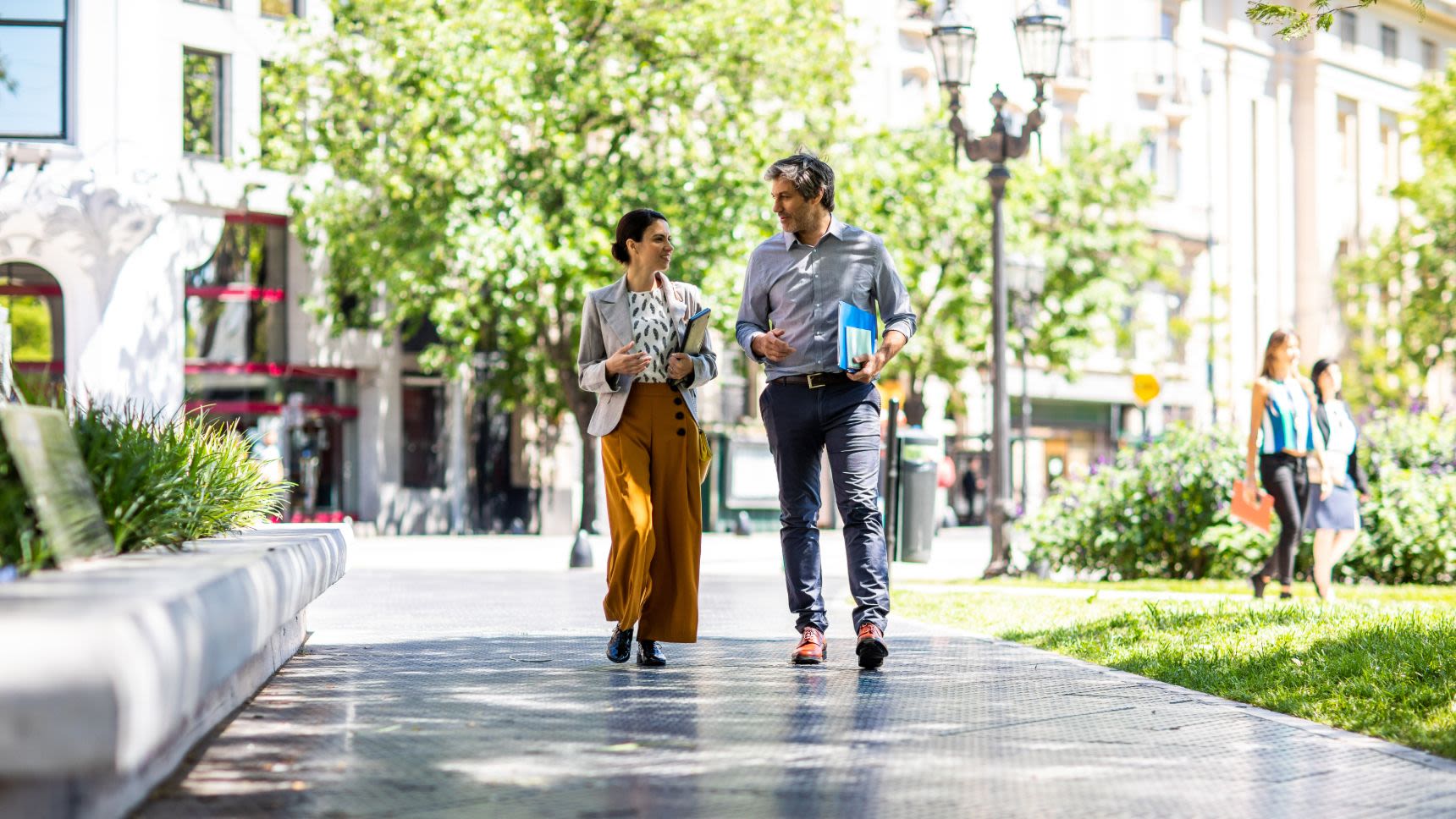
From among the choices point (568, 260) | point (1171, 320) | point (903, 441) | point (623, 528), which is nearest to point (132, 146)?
point (568, 260)

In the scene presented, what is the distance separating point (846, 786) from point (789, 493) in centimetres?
304

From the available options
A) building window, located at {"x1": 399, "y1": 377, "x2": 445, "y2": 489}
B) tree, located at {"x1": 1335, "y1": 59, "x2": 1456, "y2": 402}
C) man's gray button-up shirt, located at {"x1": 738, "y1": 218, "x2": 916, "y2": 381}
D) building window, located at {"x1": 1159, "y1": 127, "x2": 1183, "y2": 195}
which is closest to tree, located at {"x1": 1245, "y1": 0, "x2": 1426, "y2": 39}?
man's gray button-up shirt, located at {"x1": 738, "y1": 218, "x2": 916, "y2": 381}

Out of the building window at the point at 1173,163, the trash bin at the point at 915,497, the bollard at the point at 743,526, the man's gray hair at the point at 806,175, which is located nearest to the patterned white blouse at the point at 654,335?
the man's gray hair at the point at 806,175

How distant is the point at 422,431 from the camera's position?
3347 cm

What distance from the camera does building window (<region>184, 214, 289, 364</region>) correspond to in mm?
30484

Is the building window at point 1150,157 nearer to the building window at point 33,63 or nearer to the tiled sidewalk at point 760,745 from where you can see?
the building window at point 33,63

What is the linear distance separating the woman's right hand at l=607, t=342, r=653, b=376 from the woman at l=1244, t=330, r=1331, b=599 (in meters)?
5.94

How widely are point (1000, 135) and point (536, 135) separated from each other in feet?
36.2

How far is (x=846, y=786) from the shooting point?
15.6ft

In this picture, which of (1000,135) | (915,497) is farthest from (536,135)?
(915,497)

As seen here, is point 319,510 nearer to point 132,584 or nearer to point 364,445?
point 364,445

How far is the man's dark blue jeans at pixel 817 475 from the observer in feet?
24.9

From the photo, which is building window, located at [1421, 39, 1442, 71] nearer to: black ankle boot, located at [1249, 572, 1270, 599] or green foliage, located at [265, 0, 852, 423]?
green foliage, located at [265, 0, 852, 423]

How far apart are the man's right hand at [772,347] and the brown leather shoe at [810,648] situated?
1092mm
